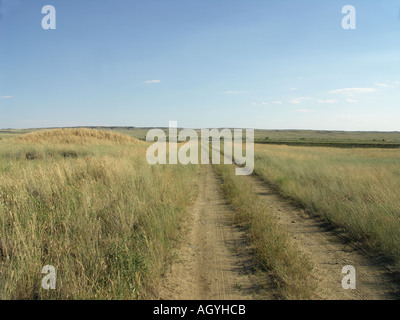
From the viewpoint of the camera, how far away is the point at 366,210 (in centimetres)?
588

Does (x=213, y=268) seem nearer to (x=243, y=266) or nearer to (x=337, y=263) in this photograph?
(x=243, y=266)

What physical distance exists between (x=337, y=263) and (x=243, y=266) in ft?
5.03

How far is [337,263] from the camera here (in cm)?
412

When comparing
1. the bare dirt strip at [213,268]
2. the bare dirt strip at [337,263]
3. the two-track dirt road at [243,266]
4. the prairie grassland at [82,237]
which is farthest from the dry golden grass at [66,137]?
the bare dirt strip at [337,263]

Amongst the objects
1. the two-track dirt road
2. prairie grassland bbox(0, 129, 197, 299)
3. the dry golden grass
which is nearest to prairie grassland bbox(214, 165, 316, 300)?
the two-track dirt road

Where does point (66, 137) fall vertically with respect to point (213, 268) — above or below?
above

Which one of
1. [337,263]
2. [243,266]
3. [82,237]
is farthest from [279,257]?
[82,237]
